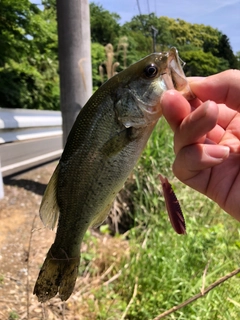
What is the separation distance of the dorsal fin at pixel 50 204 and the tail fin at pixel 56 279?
6.4 inches

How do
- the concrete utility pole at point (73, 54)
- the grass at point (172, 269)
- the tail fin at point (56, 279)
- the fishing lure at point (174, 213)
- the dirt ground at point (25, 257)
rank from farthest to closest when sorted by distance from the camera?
the concrete utility pole at point (73, 54) < the dirt ground at point (25, 257) < the grass at point (172, 269) < the tail fin at point (56, 279) < the fishing lure at point (174, 213)

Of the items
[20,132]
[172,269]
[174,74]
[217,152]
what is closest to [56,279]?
[217,152]

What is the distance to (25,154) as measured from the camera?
555 centimetres

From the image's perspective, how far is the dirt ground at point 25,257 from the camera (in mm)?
2742

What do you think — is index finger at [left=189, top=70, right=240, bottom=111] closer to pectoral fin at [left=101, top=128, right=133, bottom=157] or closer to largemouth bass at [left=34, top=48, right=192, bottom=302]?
largemouth bass at [left=34, top=48, right=192, bottom=302]

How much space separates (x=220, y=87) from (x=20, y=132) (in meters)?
4.58

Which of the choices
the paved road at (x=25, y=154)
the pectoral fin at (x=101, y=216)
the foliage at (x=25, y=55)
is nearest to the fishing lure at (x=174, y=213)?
the pectoral fin at (x=101, y=216)

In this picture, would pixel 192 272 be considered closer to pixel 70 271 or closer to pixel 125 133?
pixel 70 271

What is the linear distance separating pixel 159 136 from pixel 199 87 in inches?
127

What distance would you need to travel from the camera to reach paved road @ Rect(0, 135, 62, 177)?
5.05 meters

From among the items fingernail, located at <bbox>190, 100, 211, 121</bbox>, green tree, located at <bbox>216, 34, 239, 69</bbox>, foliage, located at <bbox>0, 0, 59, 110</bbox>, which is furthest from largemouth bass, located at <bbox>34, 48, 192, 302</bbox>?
green tree, located at <bbox>216, 34, 239, 69</bbox>

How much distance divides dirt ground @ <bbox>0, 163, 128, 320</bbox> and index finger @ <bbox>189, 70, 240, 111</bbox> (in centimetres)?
116

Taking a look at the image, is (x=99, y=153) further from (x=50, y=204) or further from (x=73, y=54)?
(x=73, y=54)

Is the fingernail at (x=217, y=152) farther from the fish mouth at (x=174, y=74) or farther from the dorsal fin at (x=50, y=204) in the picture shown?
the dorsal fin at (x=50, y=204)
